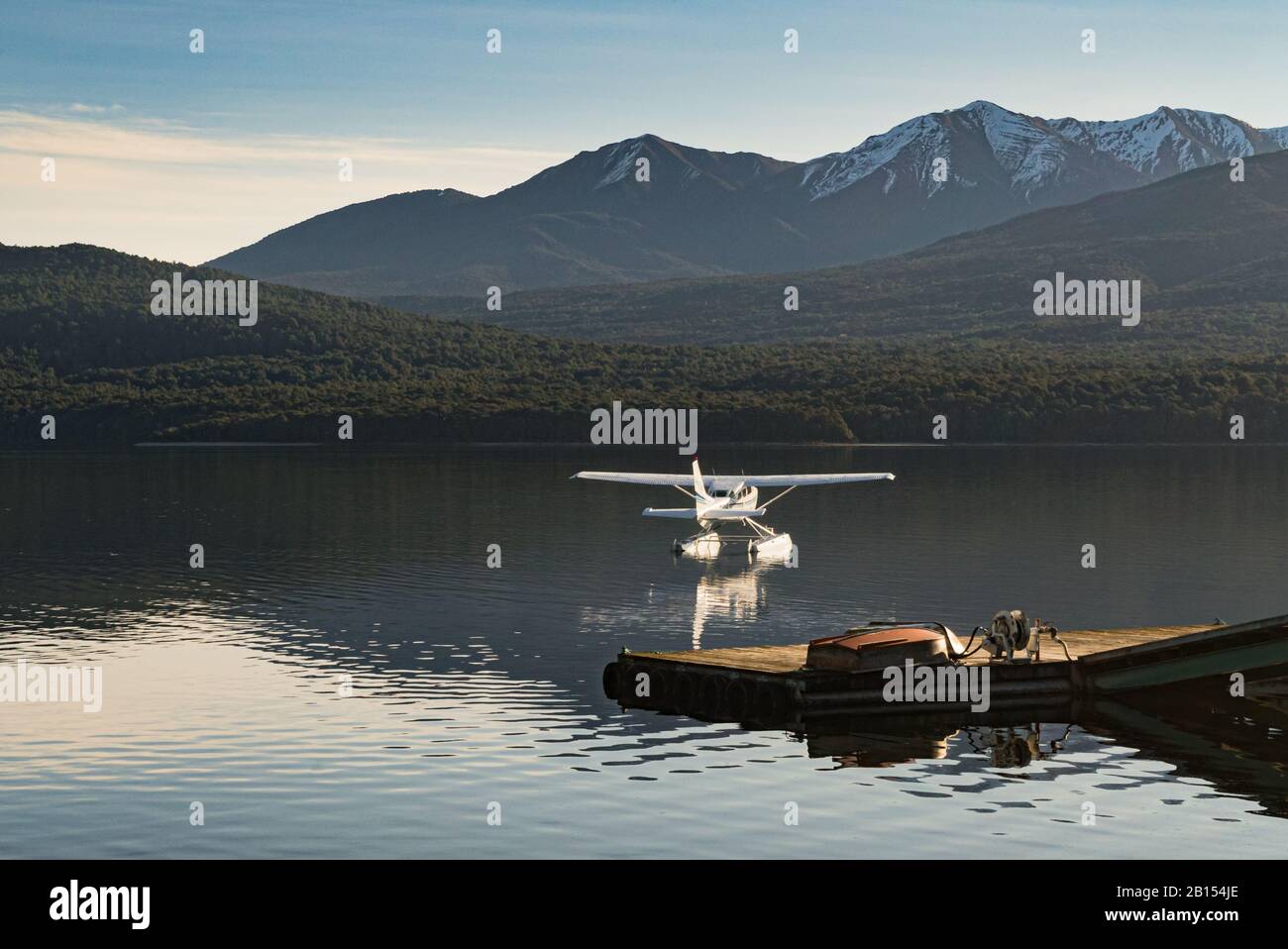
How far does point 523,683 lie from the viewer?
147ft

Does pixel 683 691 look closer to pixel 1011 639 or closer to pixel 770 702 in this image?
pixel 770 702

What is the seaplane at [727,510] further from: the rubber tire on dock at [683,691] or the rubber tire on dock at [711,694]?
the rubber tire on dock at [711,694]

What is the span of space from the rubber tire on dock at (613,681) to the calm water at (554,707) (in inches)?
30.3

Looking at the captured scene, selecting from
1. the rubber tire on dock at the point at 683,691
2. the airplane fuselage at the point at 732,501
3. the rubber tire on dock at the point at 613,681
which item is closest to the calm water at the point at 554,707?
the rubber tire on dock at the point at 613,681

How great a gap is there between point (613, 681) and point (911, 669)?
753cm

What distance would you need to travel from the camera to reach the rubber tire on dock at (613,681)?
42.5 meters

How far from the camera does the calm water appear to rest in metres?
30.3

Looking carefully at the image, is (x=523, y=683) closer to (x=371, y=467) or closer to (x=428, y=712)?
(x=428, y=712)

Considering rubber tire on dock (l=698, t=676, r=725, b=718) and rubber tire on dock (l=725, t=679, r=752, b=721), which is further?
rubber tire on dock (l=698, t=676, r=725, b=718)

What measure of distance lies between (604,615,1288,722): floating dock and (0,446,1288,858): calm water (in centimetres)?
77

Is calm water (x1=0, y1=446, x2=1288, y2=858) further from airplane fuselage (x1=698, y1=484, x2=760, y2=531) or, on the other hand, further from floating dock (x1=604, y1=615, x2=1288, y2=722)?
airplane fuselage (x1=698, y1=484, x2=760, y2=531)

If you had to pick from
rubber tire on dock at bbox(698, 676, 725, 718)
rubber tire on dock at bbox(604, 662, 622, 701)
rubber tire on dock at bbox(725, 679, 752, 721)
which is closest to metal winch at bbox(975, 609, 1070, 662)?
rubber tire on dock at bbox(725, 679, 752, 721)
